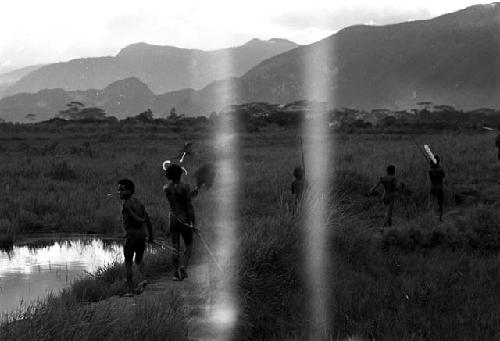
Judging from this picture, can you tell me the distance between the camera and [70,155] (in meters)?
39.0

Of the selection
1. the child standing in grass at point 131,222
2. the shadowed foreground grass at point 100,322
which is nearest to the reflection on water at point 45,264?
the child standing in grass at point 131,222

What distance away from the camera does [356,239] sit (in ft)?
40.2

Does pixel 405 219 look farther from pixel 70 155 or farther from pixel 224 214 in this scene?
pixel 70 155

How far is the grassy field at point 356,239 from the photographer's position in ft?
29.5

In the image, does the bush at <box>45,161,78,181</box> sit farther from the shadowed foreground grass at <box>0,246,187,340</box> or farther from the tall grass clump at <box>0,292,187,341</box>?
the tall grass clump at <box>0,292,187,341</box>

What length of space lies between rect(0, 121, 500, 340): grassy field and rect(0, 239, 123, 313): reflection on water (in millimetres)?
1610

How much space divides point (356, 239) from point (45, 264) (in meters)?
6.89

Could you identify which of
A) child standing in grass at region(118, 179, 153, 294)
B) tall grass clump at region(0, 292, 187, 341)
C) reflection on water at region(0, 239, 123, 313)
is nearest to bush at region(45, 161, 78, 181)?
reflection on water at region(0, 239, 123, 313)

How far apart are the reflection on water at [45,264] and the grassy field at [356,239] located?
161cm

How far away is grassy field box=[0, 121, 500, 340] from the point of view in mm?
8992

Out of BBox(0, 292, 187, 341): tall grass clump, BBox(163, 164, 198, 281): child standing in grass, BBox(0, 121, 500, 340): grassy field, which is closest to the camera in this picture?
BBox(0, 292, 187, 341): tall grass clump

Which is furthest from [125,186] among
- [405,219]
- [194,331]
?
[405,219]

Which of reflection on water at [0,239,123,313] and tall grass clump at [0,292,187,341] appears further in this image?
reflection on water at [0,239,123,313]

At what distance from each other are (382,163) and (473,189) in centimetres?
530
